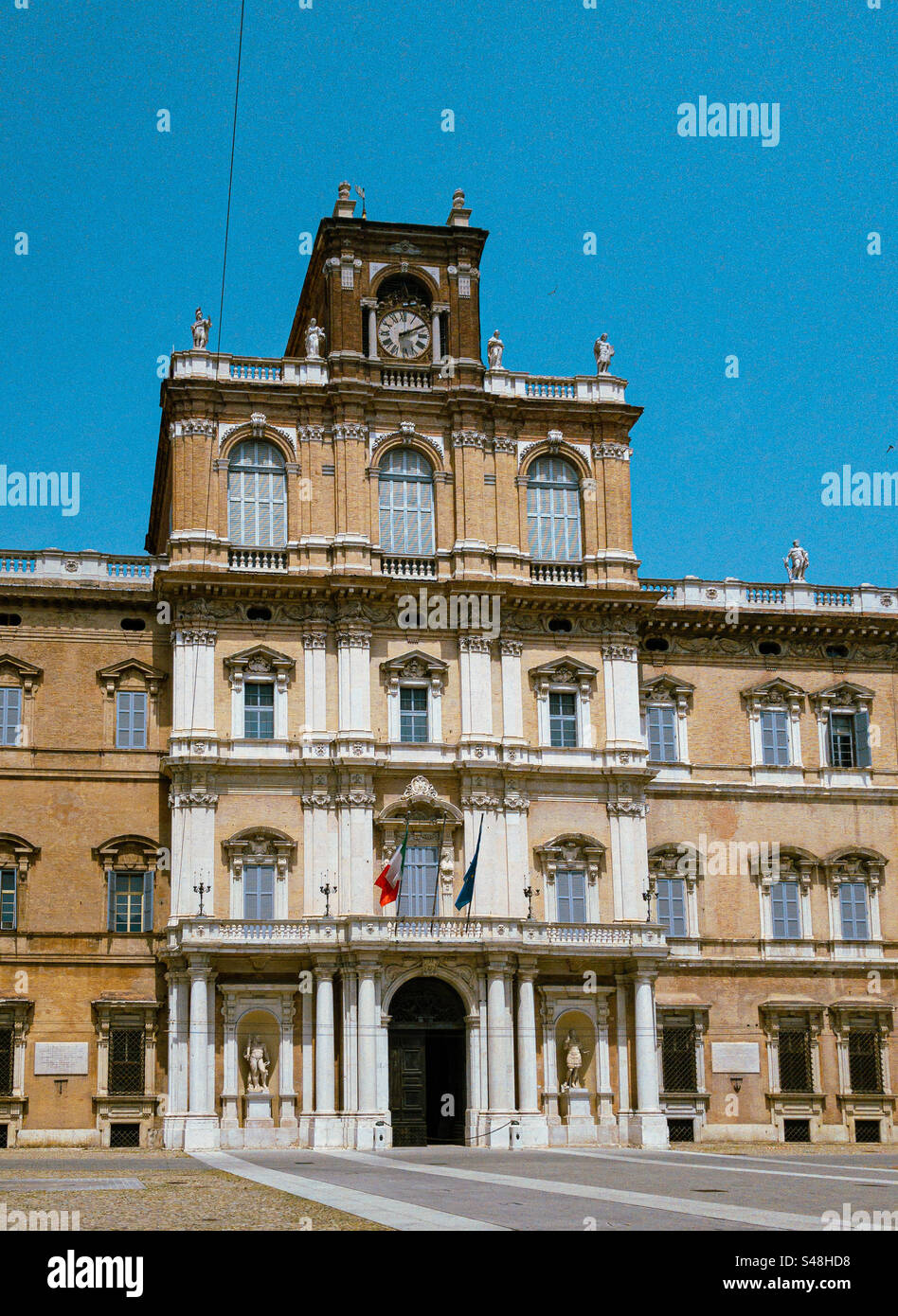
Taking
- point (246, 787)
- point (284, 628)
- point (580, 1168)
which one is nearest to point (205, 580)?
point (284, 628)

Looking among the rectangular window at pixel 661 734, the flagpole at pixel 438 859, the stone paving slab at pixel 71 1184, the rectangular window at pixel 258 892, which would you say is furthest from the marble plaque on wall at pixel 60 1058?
the rectangular window at pixel 661 734

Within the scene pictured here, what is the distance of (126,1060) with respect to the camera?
47.3m

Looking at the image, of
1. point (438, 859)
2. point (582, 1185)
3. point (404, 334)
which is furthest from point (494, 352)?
point (582, 1185)

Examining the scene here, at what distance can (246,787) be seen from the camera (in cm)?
4831

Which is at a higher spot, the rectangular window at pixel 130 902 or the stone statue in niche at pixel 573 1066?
the rectangular window at pixel 130 902

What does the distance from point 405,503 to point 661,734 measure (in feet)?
36.3

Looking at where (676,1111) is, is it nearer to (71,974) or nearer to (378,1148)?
(378,1148)

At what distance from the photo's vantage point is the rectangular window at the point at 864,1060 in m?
51.8

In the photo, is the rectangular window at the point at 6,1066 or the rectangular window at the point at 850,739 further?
the rectangular window at the point at 850,739

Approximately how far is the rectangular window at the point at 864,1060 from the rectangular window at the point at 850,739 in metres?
8.71

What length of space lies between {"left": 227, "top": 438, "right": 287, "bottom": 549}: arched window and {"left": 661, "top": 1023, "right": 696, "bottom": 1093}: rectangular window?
62.8 ft

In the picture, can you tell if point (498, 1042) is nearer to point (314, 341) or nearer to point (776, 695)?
point (776, 695)

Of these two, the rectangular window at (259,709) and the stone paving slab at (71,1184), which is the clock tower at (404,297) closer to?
the rectangular window at (259,709)

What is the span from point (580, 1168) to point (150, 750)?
1988cm
